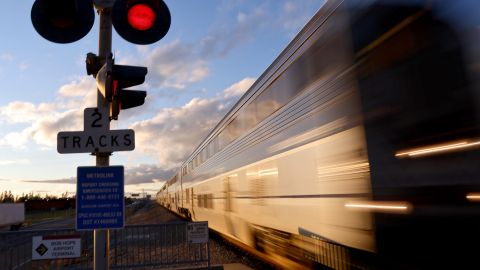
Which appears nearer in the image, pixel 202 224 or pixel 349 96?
pixel 349 96

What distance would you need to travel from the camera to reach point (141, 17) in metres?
4.15

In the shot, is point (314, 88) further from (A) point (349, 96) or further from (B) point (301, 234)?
(B) point (301, 234)

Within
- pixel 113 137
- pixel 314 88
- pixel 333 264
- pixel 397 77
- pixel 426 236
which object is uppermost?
pixel 314 88

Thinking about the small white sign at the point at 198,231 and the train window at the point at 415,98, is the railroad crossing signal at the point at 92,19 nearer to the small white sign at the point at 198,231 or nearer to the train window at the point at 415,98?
the train window at the point at 415,98

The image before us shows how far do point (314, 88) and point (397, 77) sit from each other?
1956mm

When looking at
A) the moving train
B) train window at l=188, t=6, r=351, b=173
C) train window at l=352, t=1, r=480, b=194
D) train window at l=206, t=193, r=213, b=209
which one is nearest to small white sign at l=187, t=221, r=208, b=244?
the moving train

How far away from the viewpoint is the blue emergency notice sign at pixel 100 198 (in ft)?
13.9

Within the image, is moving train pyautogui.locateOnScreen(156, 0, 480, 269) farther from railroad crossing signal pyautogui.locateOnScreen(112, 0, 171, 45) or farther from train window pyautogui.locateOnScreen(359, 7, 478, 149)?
railroad crossing signal pyautogui.locateOnScreen(112, 0, 171, 45)

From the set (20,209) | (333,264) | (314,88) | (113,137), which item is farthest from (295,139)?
(20,209)

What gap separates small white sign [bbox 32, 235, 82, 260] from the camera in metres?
6.45

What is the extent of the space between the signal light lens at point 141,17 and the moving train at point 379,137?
218 cm

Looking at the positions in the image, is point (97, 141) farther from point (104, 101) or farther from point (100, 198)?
point (100, 198)

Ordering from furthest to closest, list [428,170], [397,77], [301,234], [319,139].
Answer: [301,234], [319,139], [397,77], [428,170]

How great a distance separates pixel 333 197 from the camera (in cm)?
530
